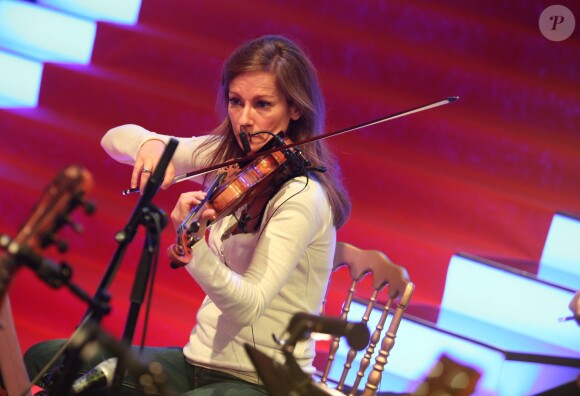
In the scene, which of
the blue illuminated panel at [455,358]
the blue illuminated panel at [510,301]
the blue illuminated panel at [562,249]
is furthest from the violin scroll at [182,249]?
the blue illuminated panel at [562,249]

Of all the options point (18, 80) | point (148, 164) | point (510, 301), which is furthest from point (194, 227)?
point (18, 80)

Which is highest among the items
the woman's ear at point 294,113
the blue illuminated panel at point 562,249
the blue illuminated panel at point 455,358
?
the woman's ear at point 294,113

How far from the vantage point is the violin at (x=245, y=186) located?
6.29ft

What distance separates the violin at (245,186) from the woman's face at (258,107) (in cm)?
5

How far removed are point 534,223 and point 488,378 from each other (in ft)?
3.08

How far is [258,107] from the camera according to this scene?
2246 mm

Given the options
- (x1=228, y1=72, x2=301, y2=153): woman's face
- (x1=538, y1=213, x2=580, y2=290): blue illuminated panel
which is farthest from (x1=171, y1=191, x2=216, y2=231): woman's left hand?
(x1=538, y1=213, x2=580, y2=290): blue illuminated panel

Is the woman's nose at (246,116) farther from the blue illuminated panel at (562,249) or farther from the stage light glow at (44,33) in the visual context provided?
the stage light glow at (44,33)

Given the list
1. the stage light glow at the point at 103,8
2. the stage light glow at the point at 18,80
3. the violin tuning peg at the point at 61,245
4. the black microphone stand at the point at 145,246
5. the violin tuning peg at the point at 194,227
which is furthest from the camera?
the stage light glow at the point at 103,8

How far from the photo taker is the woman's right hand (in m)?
2.10

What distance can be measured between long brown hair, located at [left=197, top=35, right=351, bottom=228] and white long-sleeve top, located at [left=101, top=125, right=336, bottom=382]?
69 mm

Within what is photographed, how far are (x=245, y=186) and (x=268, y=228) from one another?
12 cm

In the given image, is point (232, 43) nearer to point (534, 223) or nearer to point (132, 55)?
point (132, 55)

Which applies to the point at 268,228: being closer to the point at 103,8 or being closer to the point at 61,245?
the point at 61,245
